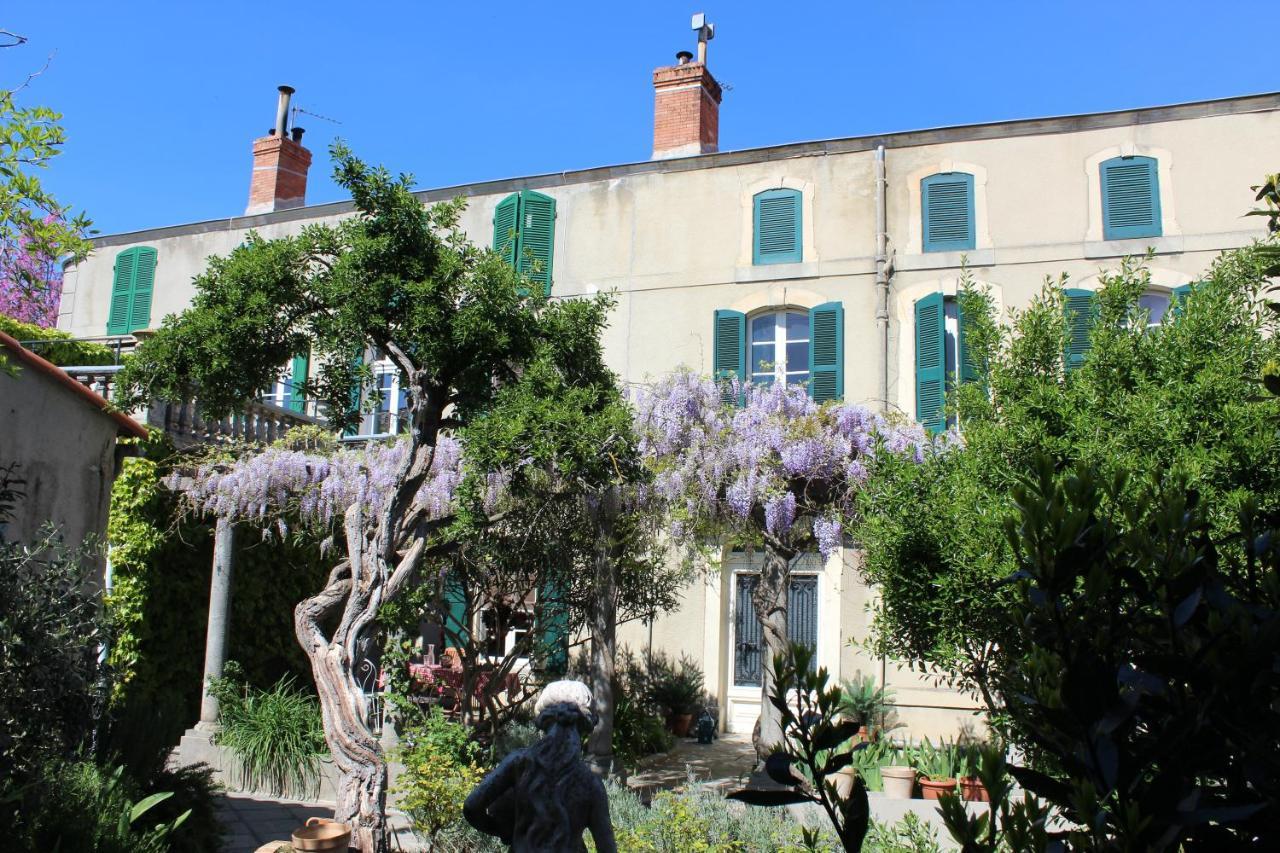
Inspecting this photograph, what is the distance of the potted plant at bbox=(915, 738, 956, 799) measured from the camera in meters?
9.45

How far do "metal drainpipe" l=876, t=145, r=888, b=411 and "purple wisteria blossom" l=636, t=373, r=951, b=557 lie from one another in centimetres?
248

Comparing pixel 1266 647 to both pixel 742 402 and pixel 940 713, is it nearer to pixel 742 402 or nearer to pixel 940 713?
pixel 742 402

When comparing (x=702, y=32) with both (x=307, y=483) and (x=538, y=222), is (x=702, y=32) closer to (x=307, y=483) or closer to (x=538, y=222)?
(x=538, y=222)

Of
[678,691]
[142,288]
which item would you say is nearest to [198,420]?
[142,288]

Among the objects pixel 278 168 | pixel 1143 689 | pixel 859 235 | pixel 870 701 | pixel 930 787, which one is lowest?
pixel 930 787

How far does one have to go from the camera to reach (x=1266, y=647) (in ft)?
4.74

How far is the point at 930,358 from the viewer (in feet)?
40.4

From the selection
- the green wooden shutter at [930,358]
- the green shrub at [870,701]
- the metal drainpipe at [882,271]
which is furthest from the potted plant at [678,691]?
the green wooden shutter at [930,358]

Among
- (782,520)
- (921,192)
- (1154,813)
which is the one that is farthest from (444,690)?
(1154,813)

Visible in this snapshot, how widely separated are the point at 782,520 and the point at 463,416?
3.57 metres

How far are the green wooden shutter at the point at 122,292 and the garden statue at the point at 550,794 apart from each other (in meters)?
14.8

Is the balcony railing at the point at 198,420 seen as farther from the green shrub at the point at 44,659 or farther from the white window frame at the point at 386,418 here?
the green shrub at the point at 44,659

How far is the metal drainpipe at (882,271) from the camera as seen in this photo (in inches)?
492

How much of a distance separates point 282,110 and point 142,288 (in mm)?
3693
